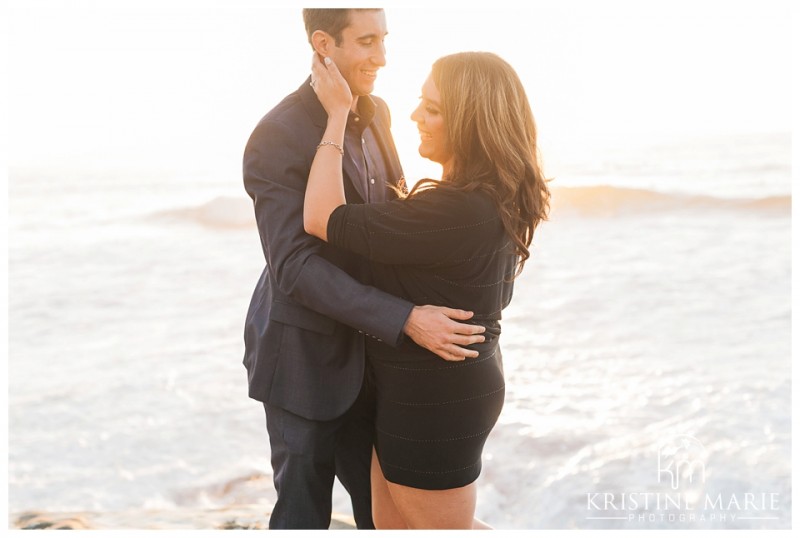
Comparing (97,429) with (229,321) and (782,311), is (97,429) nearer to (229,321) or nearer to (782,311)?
(229,321)

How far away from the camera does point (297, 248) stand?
6.82ft

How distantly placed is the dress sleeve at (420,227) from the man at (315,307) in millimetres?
126

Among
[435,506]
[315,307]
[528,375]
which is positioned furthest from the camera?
[528,375]

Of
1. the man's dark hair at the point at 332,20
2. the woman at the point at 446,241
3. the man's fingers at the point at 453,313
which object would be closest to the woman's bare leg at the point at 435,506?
the woman at the point at 446,241

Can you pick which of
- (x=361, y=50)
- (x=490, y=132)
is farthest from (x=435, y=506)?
(x=361, y=50)

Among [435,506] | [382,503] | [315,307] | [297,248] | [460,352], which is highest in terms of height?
[297,248]

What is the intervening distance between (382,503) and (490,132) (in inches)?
49.4

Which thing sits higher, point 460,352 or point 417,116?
point 417,116

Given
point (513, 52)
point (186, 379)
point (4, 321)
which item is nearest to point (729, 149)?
point (513, 52)

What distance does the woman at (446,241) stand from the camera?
77.4 inches

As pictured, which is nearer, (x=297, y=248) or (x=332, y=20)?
(x=297, y=248)

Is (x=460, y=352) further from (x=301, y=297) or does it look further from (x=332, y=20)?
(x=332, y=20)

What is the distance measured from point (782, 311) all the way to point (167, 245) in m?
9.90

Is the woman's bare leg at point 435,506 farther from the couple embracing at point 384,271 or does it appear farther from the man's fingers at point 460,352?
the man's fingers at point 460,352
